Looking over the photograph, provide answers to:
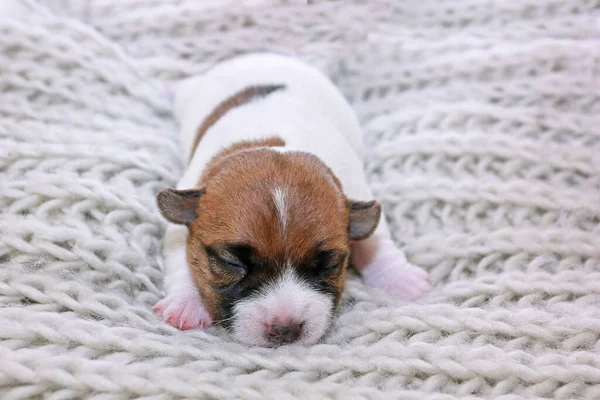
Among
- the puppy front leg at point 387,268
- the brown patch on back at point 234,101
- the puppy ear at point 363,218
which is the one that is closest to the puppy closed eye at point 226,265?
the puppy ear at point 363,218

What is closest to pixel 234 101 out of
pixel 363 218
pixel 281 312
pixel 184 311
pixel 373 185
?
pixel 373 185

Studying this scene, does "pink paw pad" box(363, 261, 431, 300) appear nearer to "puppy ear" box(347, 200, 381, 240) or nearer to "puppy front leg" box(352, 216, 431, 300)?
"puppy front leg" box(352, 216, 431, 300)

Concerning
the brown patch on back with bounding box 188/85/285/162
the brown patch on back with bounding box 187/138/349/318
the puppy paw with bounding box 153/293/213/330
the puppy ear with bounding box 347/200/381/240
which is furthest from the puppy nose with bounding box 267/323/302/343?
the brown patch on back with bounding box 188/85/285/162

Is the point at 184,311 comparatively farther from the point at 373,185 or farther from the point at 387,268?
the point at 373,185

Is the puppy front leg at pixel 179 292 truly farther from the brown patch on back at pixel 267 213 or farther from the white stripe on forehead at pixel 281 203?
the white stripe on forehead at pixel 281 203

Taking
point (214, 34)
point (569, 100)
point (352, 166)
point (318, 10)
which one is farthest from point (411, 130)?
point (214, 34)
